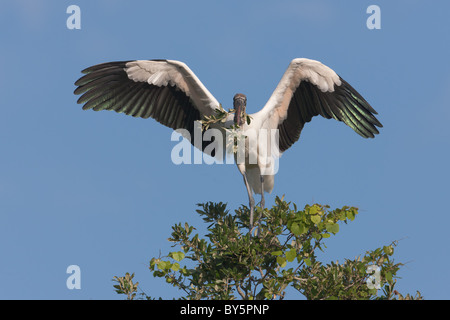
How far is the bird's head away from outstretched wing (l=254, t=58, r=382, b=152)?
508 millimetres

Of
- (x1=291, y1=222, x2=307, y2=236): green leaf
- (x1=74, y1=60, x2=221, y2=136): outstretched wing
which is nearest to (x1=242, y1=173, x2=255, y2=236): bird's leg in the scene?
(x1=291, y1=222, x2=307, y2=236): green leaf

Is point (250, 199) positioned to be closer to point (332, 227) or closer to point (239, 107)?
point (239, 107)

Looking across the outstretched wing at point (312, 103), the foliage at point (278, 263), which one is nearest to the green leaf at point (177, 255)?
the foliage at point (278, 263)

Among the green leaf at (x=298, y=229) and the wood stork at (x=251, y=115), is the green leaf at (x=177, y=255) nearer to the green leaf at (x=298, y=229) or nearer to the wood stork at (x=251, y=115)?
the green leaf at (x=298, y=229)

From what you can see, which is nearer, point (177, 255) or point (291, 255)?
point (291, 255)

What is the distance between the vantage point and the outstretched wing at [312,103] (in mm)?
9945

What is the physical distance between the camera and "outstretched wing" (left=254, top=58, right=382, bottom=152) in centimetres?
995

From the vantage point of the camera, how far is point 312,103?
10.3m

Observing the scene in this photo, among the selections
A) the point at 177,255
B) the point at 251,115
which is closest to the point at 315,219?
the point at 177,255

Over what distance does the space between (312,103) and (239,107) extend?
146cm

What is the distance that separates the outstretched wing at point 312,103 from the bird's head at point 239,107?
1.67 ft

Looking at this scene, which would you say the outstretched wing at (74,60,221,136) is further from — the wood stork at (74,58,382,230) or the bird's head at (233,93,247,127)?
the bird's head at (233,93,247,127)

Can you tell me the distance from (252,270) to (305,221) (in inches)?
34.9
